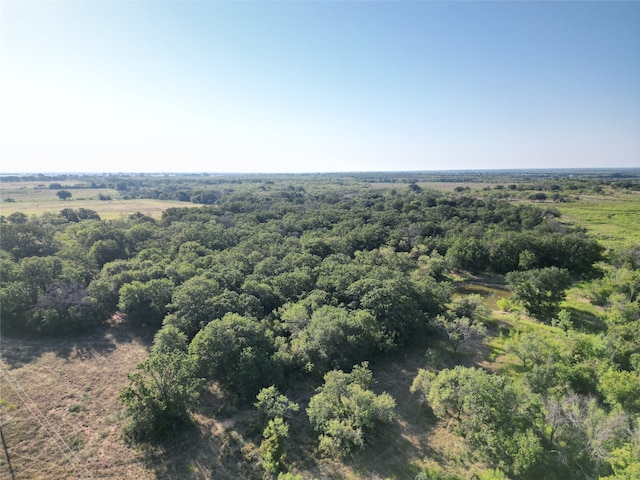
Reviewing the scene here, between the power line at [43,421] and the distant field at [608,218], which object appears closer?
the power line at [43,421]

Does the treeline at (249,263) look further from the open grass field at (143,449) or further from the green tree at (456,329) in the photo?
the open grass field at (143,449)

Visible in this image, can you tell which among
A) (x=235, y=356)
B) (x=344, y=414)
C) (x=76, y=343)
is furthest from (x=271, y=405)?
(x=76, y=343)

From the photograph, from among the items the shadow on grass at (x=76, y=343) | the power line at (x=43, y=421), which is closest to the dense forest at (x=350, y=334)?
the shadow on grass at (x=76, y=343)

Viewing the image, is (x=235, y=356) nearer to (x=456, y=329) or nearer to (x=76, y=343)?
(x=76, y=343)

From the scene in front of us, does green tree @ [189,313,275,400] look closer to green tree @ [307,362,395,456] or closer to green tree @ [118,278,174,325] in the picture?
green tree @ [307,362,395,456]

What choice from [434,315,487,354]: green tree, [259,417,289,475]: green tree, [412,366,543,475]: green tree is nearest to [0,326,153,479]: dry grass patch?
[259,417,289,475]: green tree

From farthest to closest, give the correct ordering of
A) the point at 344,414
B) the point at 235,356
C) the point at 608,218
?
the point at 608,218 → the point at 235,356 → the point at 344,414

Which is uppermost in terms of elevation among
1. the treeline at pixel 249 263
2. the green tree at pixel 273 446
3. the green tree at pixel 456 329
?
the treeline at pixel 249 263

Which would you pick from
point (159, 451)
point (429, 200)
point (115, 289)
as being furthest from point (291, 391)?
point (429, 200)
